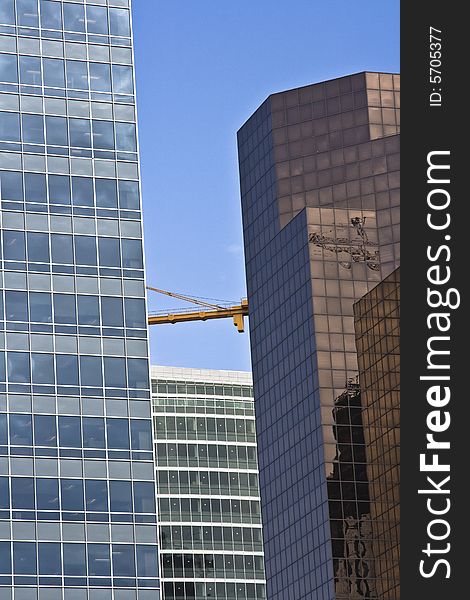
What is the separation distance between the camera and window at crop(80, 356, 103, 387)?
10944cm

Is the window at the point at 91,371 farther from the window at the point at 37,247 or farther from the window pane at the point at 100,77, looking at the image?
the window pane at the point at 100,77

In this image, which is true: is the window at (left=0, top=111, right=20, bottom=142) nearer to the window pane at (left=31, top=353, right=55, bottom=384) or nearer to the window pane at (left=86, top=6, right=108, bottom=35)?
the window pane at (left=86, top=6, right=108, bottom=35)

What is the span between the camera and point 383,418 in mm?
152750

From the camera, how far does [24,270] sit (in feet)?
364

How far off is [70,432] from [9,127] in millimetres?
23200

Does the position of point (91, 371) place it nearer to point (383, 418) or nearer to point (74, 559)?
point (74, 559)

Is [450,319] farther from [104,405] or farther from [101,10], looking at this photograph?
[101,10]

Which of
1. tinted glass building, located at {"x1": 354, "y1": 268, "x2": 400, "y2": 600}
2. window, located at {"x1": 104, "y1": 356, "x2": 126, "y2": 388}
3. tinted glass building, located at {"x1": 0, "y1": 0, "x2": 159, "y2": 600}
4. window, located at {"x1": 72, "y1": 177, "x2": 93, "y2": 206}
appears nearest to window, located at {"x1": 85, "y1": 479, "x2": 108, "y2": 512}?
tinted glass building, located at {"x1": 0, "y1": 0, "x2": 159, "y2": 600}

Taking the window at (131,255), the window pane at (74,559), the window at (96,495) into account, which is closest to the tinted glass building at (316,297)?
the window at (131,255)

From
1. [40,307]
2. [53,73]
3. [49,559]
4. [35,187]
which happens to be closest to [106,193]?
[35,187]

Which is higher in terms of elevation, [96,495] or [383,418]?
[383,418]

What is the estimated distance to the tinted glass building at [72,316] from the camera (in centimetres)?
10425

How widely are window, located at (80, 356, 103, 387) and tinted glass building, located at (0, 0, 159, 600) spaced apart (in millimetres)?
92

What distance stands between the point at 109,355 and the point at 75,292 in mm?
5098
